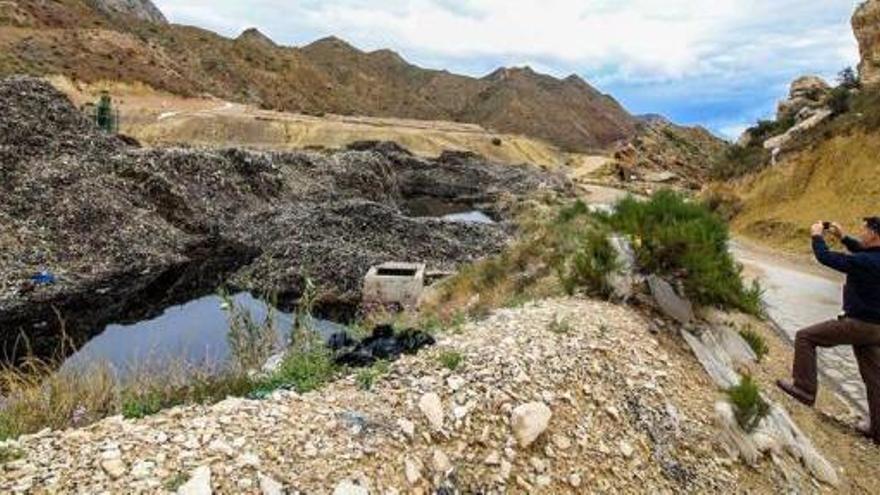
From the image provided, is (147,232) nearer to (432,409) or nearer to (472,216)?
(472,216)

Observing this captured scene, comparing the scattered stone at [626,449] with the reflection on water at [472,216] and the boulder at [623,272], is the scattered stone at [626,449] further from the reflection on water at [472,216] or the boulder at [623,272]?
the reflection on water at [472,216]

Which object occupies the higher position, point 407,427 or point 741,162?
point 741,162

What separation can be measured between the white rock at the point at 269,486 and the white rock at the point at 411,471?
0.93m

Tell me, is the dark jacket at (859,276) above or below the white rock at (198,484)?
above

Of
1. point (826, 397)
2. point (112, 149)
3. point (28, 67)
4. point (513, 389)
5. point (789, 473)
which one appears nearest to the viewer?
point (513, 389)

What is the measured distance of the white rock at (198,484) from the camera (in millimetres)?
4707

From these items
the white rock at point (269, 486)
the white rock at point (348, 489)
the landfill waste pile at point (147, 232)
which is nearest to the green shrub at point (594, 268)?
the white rock at point (348, 489)

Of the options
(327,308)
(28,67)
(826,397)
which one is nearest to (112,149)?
(327,308)

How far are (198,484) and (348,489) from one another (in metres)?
0.93

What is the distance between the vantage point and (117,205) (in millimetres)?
25812

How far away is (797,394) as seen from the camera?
8.86 m

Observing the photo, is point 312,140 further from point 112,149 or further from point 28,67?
point 112,149

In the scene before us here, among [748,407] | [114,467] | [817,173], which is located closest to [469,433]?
[114,467]

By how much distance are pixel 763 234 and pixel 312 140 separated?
138 feet
